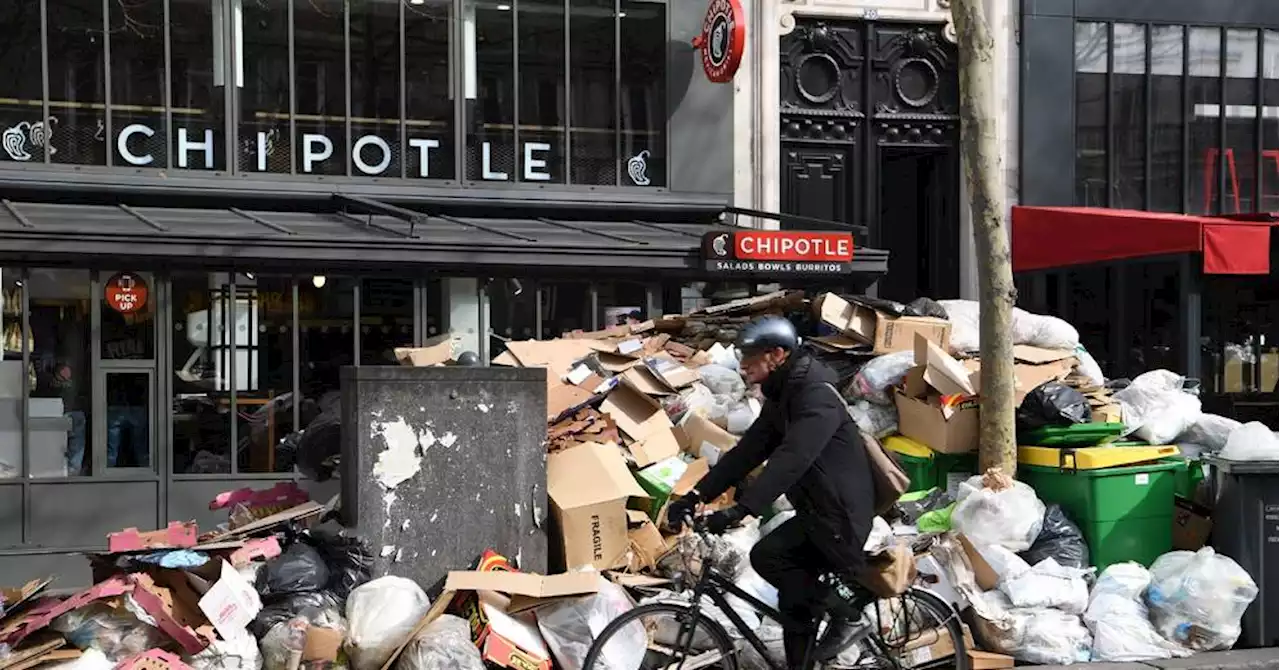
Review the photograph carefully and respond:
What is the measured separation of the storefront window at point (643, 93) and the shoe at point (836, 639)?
30.4 feet

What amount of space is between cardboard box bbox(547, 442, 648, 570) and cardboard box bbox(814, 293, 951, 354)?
2963 millimetres

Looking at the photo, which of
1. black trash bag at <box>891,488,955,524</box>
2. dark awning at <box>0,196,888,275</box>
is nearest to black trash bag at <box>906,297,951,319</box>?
black trash bag at <box>891,488,955,524</box>

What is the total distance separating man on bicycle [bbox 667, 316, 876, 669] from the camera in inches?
194

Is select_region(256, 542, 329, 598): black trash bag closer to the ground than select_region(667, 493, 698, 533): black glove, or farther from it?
closer to the ground

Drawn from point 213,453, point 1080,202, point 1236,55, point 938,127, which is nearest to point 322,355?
point 213,453

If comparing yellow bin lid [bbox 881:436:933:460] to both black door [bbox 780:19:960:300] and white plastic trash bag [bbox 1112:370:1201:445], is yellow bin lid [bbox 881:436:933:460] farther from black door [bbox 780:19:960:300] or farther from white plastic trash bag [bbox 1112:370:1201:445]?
black door [bbox 780:19:960:300]

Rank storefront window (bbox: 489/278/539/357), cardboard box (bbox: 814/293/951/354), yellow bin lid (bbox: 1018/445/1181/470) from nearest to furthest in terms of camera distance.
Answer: yellow bin lid (bbox: 1018/445/1181/470) → cardboard box (bbox: 814/293/951/354) → storefront window (bbox: 489/278/539/357)

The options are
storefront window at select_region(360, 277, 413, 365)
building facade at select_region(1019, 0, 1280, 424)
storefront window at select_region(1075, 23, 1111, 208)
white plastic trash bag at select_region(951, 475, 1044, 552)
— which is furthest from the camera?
storefront window at select_region(1075, 23, 1111, 208)

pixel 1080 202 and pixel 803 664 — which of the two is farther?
pixel 1080 202

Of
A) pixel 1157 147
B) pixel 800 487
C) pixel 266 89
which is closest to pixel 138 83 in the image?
pixel 266 89

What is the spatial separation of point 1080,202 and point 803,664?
11.7 metres

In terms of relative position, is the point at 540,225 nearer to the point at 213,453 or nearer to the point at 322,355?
the point at 322,355

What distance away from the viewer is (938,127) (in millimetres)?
15422

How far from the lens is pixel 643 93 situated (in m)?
14.1
